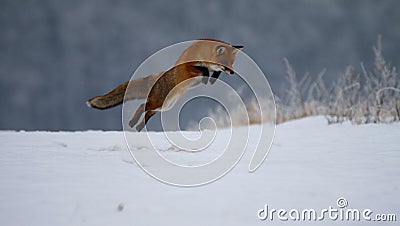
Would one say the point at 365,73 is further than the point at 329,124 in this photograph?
Yes

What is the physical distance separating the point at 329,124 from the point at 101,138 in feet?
8.95

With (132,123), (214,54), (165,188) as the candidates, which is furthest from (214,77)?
(165,188)

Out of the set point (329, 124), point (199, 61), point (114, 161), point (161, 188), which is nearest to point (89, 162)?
point (114, 161)

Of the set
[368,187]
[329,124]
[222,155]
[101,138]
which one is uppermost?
[329,124]

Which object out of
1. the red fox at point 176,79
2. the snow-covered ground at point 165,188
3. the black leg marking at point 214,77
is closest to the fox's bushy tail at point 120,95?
the red fox at point 176,79

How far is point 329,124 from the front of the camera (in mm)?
5332

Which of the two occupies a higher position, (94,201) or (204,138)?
(204,138)

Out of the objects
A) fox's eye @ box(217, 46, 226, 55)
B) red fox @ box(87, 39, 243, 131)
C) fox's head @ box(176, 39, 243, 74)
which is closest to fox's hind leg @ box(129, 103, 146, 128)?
red fox @ box(87, 39, 243, 131)

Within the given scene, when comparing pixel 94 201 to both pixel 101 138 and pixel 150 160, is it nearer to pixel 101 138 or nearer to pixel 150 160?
pixel 150 160

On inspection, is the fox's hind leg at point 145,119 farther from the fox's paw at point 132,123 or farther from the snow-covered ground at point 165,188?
the snow-covered ground at point 165,188

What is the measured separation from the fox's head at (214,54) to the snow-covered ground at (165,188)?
606 millimetres

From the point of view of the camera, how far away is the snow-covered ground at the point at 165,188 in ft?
5.96

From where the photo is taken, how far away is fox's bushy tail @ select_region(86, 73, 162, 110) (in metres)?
2.90

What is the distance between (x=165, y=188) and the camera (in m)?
2.16
